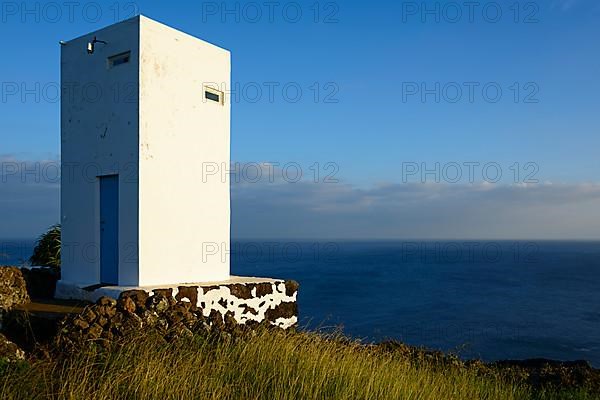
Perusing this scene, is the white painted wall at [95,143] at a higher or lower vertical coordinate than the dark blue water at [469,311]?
higher

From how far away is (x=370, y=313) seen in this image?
1715 inches

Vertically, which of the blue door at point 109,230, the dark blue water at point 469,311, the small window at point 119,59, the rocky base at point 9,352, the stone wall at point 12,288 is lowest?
the dark blue water at point 469,311

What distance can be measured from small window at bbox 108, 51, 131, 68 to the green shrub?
5417 mm

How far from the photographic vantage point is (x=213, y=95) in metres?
10.2

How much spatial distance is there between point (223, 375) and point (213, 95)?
20.6ft

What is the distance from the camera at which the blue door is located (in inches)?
353

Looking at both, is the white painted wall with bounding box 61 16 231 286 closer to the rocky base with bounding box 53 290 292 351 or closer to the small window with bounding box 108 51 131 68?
the small window with bounding box 108 51 131 68

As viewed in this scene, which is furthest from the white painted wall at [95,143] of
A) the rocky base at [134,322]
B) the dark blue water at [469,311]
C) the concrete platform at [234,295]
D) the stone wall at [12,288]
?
the dark blue water at [469,311]

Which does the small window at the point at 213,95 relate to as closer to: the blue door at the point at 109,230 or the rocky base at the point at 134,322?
the blue door at the point at 109,230

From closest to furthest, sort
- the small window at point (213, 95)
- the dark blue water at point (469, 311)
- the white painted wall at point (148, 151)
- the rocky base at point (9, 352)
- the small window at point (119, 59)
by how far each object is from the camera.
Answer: the rocky base at point (9, 352) < the white painted wall at point (148, 151) < the small window at point (119, 59) < the small window at point (213, 95) < the dark blue water at point (469, 311)

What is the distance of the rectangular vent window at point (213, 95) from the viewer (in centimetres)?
1005

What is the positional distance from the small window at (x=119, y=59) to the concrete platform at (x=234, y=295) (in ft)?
12.4

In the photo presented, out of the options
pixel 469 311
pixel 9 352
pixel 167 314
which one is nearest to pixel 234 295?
pixel 167 314

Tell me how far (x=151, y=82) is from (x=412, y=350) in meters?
6.68
